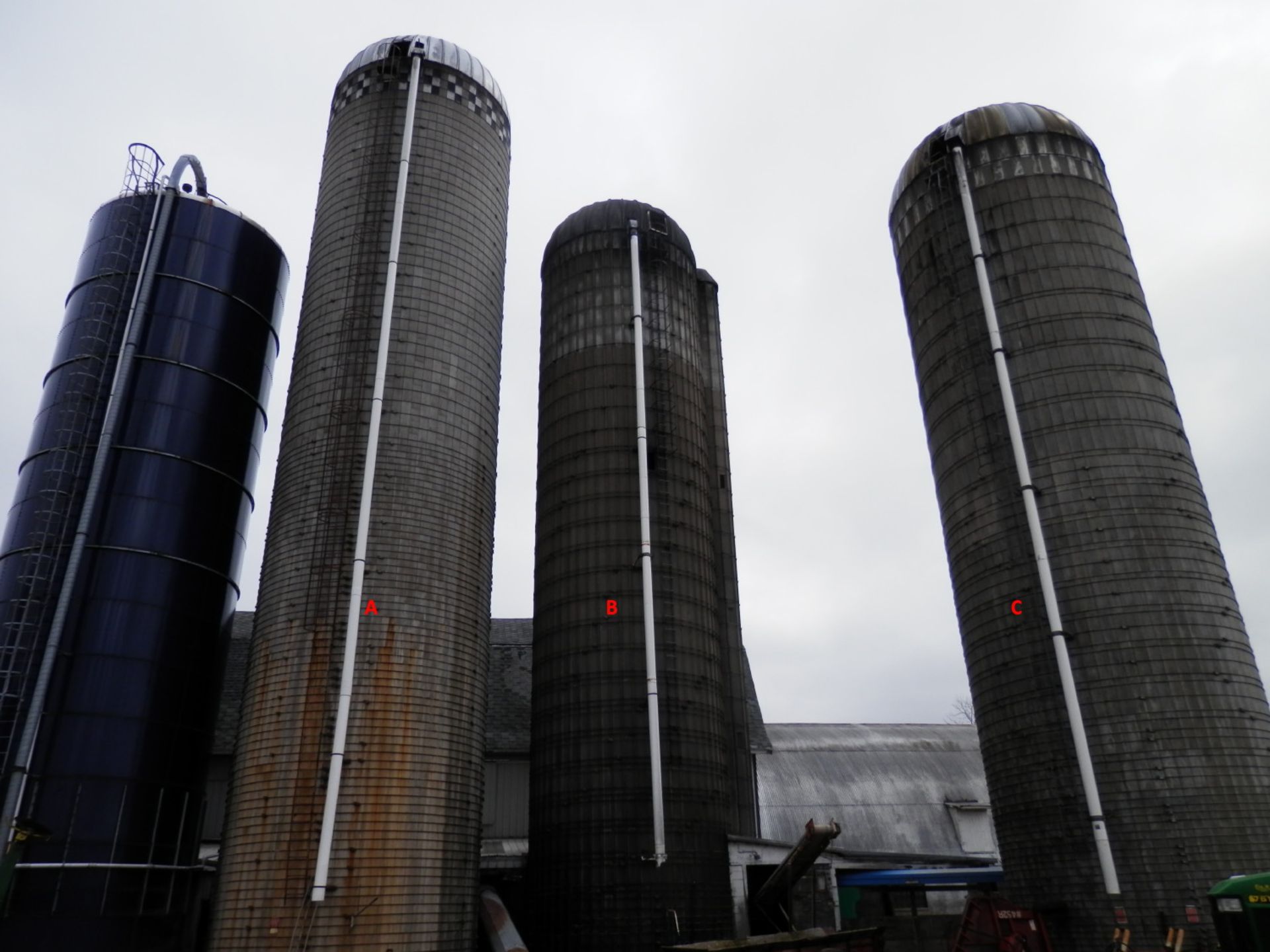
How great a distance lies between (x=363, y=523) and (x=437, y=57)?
1501cm

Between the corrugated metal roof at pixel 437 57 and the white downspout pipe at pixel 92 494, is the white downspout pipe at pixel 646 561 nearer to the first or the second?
the corrugated metal roof at pixel 437 57

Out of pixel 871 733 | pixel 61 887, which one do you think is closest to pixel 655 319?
pixel 61 887

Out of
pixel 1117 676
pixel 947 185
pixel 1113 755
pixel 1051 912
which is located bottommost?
pixel 1051 912

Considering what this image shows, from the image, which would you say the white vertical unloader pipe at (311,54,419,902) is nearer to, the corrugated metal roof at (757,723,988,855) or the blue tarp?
the blue tarp

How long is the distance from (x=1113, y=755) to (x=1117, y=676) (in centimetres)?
176

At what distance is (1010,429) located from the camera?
24.6 meters

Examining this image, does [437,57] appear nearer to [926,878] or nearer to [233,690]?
[233,690]

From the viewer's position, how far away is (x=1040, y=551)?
23188 millimetres

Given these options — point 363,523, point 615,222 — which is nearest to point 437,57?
point 615,222

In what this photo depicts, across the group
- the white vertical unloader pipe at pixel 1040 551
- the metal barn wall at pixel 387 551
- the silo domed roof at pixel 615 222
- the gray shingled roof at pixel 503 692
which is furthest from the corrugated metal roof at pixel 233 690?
the white vertical unloader pipe at pixel 1040 551

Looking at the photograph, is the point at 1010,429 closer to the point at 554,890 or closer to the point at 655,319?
the point at 655,319

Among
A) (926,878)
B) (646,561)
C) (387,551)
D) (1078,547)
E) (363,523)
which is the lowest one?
(926,878)

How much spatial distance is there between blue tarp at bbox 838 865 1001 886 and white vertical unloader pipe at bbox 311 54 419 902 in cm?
1678

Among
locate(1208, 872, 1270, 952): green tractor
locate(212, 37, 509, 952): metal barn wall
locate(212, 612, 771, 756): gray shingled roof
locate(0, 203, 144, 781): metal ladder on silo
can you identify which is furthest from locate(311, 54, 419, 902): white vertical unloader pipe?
locate(1208, 872, 1270, 952): green tractor
